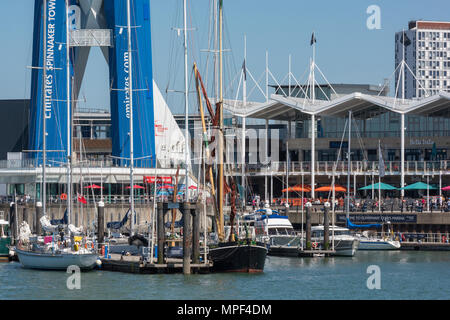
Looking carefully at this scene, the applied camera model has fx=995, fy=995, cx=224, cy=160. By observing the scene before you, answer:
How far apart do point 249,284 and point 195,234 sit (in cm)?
444

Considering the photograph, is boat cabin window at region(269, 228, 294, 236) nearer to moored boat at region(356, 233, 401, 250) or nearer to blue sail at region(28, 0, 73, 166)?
moored boat at region(356, 233, 401, 250)

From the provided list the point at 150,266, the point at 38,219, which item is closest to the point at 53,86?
the point at 38,219

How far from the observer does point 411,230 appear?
89125 mm

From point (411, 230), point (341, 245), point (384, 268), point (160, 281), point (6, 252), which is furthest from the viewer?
point (411, 230)

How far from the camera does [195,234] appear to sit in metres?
56.9

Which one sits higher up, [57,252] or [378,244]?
[57,252]

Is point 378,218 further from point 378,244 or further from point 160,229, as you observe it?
point 160,229

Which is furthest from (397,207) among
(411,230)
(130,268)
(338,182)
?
(130,268)

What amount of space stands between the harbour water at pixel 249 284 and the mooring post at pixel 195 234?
4.25 feet

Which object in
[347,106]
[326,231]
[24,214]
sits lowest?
[326,231]

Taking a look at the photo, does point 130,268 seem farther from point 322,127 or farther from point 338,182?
point 322,127

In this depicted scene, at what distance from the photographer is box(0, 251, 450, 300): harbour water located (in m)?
50.8

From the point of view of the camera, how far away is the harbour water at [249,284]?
5084 centimetres

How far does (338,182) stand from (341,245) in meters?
36.2
